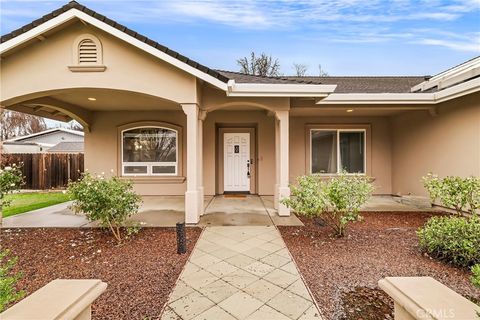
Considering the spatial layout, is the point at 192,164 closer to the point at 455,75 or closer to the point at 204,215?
the point at 204,215

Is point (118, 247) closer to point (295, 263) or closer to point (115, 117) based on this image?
point (295, 263)

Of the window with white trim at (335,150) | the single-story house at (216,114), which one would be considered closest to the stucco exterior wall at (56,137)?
the single-story house at (216,114)

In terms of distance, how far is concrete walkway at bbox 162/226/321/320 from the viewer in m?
2.49

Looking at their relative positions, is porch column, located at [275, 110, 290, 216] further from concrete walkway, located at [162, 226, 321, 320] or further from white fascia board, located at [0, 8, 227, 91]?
white fascia board, located at [0, 8, 227, 91]

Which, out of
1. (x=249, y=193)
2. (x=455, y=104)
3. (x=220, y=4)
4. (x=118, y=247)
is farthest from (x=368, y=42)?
(x=118, y=247)

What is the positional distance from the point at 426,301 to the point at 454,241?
269cm

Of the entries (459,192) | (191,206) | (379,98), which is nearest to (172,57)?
(191,206)

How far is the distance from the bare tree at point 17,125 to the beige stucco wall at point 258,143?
25.4 metres

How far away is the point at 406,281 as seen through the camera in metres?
1.87

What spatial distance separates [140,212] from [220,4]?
6.30m

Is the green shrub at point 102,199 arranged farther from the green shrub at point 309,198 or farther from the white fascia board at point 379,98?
the white fascia board at point 379,98

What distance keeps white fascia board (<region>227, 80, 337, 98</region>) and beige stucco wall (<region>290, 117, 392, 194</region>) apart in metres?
3.20

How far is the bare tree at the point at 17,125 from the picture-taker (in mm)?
25219

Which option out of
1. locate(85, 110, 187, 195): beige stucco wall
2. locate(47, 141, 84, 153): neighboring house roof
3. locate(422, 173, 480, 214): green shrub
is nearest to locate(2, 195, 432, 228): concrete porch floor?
locate(85, 110, 187, 195): beige stucco wall
